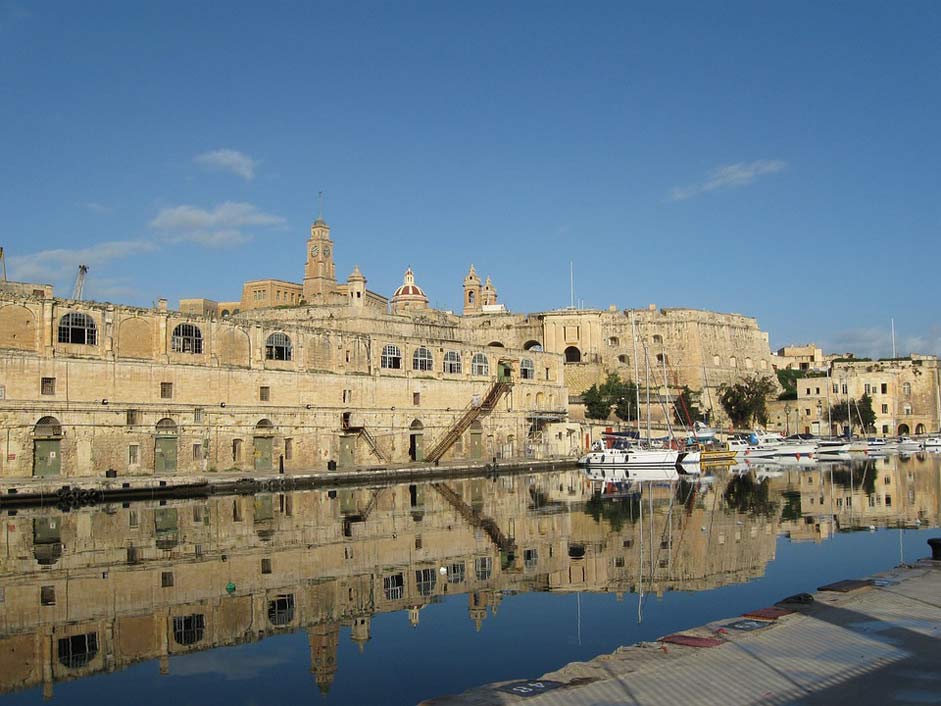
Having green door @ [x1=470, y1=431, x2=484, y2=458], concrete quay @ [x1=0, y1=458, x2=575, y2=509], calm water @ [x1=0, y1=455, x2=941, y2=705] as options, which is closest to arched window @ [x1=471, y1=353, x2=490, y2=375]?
green door @ [x1=470, y1=431, x2=484, y2=458]

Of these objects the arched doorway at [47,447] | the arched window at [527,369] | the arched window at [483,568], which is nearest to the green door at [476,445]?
the arched window at [527,369]

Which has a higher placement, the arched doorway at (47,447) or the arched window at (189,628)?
the arched doorway at (47,447)

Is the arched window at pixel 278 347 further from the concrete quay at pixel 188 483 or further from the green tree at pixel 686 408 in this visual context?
the green tree at pixel 686 408

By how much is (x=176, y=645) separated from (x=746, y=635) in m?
7.91

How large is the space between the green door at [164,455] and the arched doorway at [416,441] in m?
15.2

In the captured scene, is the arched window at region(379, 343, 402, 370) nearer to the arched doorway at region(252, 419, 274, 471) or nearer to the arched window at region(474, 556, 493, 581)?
the arched doorway at region(252, 419, 274, 471)

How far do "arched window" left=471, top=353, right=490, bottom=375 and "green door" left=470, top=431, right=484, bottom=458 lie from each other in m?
3.83

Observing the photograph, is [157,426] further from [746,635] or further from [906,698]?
[906,698]

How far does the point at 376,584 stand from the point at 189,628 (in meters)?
4.19

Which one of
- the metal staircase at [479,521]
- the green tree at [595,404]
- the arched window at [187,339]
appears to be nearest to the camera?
the metal staircase at [479,521]

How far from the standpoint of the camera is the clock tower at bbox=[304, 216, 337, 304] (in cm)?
8338

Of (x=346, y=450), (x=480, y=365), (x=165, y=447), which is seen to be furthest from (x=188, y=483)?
(x=480, y=365)

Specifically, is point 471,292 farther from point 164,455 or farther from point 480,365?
point 164,455

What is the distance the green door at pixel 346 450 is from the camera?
46.6 m
